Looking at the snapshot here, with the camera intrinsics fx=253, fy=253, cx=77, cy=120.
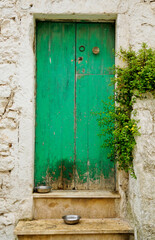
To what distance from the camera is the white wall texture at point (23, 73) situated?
295cm

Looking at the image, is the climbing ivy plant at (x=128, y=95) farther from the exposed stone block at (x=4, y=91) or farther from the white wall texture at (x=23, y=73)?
the exposed stone block at (x=4, y=91)

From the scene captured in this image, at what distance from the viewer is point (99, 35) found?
10.8ft

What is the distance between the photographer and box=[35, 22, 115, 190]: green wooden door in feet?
10.6

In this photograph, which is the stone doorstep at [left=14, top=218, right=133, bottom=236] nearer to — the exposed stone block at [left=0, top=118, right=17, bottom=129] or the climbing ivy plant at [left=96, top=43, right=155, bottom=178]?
the climbing ivy plant at [left=96, top=43, right=155, bottom=178]

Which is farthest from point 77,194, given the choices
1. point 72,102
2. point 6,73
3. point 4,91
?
point 6,73

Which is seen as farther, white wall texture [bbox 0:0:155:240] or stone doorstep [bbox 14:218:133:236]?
white wall texture [bbox 0:0:155:240]

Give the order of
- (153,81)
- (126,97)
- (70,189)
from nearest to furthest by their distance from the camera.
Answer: (153,81) → (126,97) → (70,189)

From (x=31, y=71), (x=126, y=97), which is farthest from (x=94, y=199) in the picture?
(x=31, y=71)

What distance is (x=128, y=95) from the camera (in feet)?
9.48

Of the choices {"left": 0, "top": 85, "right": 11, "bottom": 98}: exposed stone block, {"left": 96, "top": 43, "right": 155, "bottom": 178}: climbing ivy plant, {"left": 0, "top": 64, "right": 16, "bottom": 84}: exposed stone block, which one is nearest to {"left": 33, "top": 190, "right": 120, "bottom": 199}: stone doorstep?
{"left": 96, "top": 43, "right": 155, "bottom": 178}: climbing ivy plant

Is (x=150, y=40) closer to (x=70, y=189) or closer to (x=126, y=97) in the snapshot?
(x=126, y=97)

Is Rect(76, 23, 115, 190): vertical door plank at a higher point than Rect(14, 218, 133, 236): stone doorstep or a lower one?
higher

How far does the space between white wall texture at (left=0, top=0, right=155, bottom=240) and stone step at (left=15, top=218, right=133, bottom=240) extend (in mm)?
216

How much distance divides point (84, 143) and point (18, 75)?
3.84 ft
